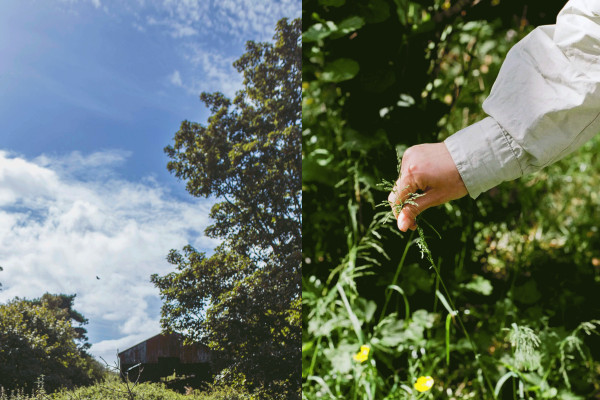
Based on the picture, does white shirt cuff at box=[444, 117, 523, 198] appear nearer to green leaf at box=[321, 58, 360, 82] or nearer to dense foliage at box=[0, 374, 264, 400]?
green leaf at box=[321, 58, 360, 82]

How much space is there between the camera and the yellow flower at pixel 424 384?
4.41ft

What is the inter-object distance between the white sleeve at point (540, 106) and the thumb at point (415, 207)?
0.06 metres

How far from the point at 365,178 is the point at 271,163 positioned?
2.40 feet

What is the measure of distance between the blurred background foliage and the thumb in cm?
74

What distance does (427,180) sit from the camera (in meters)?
0.74

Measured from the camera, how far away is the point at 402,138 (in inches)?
60.1

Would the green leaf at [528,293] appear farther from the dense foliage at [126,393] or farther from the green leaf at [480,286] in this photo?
the dense foliage at [126,393]

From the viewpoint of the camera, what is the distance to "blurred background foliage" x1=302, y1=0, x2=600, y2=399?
1.50m

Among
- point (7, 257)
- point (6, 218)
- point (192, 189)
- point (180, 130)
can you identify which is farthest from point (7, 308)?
point (180, 130)

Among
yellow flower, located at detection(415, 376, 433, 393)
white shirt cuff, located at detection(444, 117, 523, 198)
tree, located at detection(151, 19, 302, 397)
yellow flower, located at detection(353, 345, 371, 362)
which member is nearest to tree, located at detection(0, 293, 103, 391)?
tree, located at detection(151, 19, 302, 397)

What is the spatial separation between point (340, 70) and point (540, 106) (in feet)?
3.01

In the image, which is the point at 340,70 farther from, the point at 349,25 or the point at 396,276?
the point at 396,276

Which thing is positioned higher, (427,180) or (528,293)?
(427,180)

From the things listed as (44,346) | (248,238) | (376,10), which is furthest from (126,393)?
(376,10)
